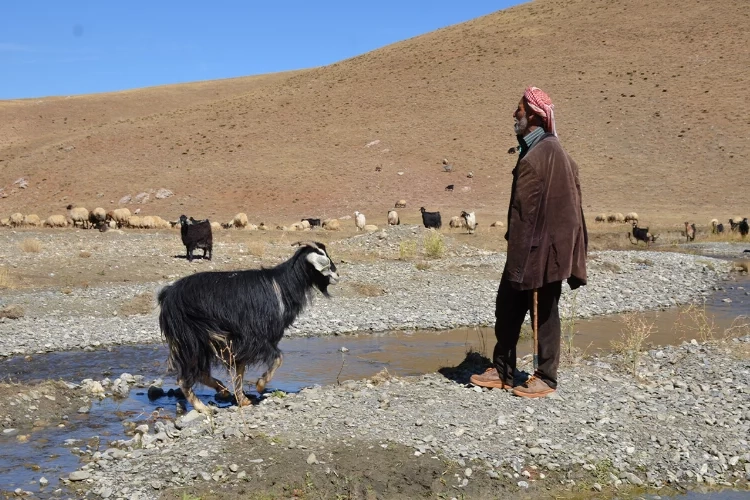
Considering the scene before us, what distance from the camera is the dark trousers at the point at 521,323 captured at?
7.52 m

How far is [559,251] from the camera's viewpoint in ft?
23.8

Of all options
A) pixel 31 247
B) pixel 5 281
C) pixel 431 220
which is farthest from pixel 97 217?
pixel 5 281

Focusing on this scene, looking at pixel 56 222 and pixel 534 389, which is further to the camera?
pixel 56 222

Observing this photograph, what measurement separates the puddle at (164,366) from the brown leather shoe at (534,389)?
1.75 metres

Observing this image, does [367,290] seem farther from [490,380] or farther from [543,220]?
[543,220]

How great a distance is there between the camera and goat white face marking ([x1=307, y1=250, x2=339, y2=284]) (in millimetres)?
8148

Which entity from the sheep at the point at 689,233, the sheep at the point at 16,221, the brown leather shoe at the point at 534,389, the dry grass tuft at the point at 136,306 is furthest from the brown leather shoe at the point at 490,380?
the sheep at the point at 16,221

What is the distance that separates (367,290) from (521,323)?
28.8 feet

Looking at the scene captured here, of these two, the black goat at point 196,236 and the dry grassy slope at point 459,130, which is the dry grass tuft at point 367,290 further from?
the dry grassy slope at point 459,130

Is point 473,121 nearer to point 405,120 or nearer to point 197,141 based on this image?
point 405,120

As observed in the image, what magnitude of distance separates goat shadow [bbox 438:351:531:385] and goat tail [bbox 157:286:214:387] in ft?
8.12

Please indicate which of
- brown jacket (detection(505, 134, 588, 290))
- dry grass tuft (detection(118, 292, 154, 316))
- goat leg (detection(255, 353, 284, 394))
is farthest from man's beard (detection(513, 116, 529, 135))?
dry grass tuft (detection(118, 292, 154, 316))

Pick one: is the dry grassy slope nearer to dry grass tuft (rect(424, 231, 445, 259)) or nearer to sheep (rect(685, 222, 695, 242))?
sheep (rect(685, 222, 695, 242))

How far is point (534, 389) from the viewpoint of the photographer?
7.57 m
